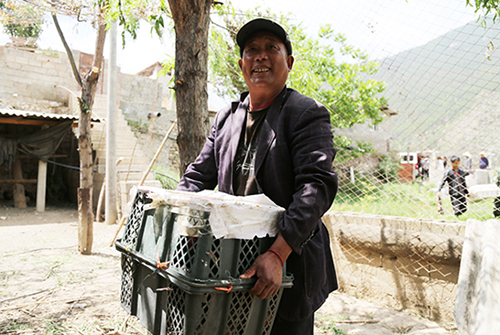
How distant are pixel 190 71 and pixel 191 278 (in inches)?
81.9

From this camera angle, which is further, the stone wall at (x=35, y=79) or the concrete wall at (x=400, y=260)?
the stone wall at (x=35, y=79)

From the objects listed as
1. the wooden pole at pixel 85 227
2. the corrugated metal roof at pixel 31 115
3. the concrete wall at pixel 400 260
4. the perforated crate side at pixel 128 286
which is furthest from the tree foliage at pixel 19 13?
the perforated crate side at pixel 128 286

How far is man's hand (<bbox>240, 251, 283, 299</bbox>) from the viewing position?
115 cm

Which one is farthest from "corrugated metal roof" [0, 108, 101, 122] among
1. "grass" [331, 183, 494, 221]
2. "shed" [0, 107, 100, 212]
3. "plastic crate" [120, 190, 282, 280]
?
"plastic crate" [120, 190, 282, 280]

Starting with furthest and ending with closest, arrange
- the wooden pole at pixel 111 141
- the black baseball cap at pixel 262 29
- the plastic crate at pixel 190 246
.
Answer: the wooden pole at pixel 111 141, the black baseball cap at pixel 262 29, the plastic crate at pixel 190 246

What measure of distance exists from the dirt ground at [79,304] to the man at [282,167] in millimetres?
1453

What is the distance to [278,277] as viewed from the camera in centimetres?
120

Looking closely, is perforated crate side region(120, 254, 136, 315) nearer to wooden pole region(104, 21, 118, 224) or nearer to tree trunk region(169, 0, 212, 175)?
tree trunk region(169, 0, 212, 175)

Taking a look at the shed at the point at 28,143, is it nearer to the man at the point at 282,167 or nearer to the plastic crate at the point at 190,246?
the man at the point at 282,167

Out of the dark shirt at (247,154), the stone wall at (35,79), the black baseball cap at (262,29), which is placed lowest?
the dark shirt at (247,154)

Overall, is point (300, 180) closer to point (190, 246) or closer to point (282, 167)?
point (282, 167)

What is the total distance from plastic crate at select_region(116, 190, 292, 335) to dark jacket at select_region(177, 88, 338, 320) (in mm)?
168

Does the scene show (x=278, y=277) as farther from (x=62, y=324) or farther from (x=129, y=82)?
(x=129, y=82)

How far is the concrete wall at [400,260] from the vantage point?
3549 millimetres
